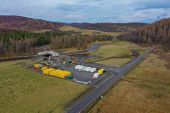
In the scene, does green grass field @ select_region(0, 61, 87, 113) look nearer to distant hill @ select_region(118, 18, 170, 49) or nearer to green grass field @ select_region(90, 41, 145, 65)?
green grass field @ select_region(90, 41, 145, 65)

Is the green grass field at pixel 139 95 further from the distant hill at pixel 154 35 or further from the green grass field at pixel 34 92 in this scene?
the distant hill at pixel 154 35

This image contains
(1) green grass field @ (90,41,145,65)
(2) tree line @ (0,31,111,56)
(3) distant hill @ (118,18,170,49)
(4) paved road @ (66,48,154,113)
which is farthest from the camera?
(3) distant hill @ (118,18,170,49)

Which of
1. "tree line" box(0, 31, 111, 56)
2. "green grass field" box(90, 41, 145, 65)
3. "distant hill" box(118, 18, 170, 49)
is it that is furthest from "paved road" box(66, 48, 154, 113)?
"distant hill" box(118, 18, 170, 49)

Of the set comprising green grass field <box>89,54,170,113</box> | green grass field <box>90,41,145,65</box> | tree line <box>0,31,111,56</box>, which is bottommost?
green grass field <box>89,54,170,113</box>

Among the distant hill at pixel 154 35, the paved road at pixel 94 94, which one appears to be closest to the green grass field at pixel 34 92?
the paved road at pixel 94 94

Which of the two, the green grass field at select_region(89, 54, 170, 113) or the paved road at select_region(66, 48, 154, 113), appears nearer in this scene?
the paved road at select_region(66, 48, 154, 113)

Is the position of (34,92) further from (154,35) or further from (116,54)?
(154,35)

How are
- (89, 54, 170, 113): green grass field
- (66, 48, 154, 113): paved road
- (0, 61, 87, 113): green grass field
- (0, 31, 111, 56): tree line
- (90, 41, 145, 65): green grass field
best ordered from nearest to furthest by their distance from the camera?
(66, 48, 154, 113): paved road
(0, 61, 87, 113): green grass field
(89, 54, 170, 113): green grass field
(90, 41, 145, 65): green grass field
(0, 31, 111, 56): tree line
